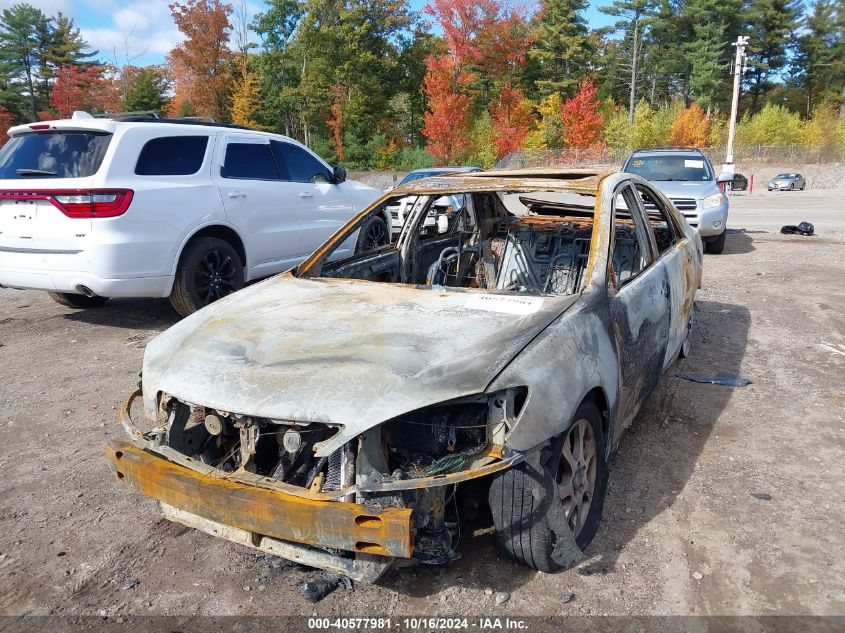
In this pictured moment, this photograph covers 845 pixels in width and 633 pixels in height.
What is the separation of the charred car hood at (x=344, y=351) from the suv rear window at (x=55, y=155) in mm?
3198

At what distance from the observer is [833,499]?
3.26m

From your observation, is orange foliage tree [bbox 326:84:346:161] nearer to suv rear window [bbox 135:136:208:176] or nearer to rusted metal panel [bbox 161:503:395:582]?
suv rear window [bbox 135:136:208:176]

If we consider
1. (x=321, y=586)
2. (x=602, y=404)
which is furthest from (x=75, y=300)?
(x=602, y=404)

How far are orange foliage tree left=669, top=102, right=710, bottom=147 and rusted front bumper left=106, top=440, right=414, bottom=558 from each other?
52828 millimetres

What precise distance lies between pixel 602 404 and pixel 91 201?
4.66 m

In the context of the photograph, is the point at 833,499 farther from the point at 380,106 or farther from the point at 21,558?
the point at 380,106

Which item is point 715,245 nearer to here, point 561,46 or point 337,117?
point 337,117

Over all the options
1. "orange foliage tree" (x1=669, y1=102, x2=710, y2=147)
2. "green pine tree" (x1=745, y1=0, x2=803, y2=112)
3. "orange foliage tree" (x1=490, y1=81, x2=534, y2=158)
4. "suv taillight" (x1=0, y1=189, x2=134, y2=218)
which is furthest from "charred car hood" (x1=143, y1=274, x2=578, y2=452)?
"green pine tree" (x1=745, y1=0, x2=803, y2=112)

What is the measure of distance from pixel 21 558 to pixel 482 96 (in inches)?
1938

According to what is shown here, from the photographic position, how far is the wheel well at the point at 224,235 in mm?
6363

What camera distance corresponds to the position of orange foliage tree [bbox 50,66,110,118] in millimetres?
46031

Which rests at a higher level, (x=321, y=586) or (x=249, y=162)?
(x=249, y=162)

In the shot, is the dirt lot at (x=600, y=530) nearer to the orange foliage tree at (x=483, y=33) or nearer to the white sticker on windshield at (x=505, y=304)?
the white sticker on windshield at (x=505, y=304)

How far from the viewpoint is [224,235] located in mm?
6645
